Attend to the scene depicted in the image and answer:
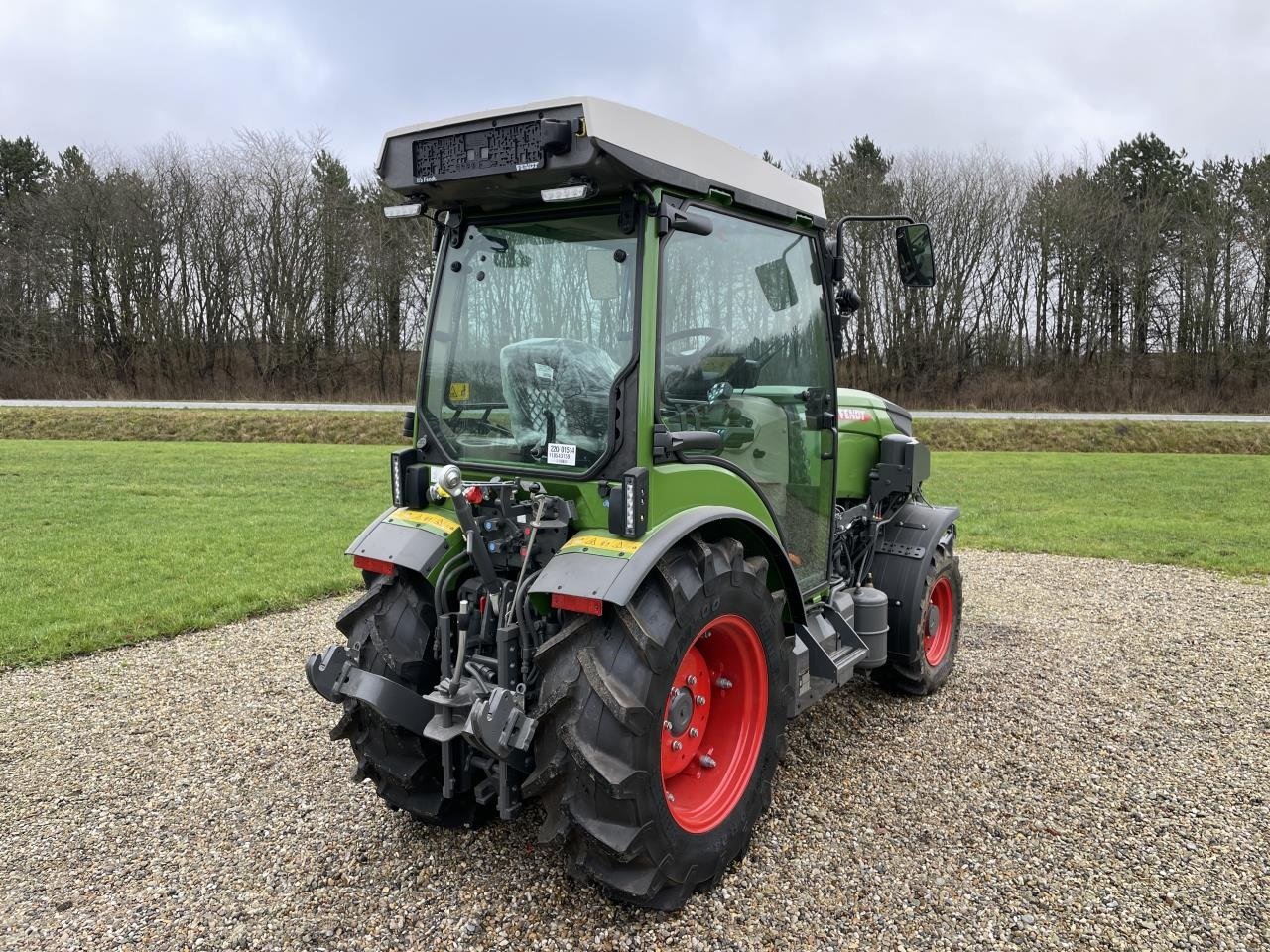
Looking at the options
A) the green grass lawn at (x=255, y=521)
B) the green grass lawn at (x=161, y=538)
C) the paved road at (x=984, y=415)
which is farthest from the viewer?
the paved road at (x=984, y=415)

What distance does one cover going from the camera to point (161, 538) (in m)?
8.72

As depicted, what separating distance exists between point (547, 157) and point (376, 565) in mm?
1547

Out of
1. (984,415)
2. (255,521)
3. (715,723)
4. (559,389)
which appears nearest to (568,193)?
(559,389)

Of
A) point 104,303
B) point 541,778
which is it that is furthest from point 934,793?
point 104,303

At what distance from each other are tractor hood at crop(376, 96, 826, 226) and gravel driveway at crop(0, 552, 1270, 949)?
2.30m

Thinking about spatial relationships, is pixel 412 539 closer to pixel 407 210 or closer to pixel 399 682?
pixel 399 682

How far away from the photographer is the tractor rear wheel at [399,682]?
2961 millimetres

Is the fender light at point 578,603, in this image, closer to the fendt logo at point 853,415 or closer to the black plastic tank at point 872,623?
the black plastic tank at point 872,623

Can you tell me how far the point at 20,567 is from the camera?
7.40 m

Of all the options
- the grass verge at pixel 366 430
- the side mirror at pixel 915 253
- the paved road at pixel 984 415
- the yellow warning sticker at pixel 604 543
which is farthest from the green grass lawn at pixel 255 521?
the side mirror at pixel 915 253

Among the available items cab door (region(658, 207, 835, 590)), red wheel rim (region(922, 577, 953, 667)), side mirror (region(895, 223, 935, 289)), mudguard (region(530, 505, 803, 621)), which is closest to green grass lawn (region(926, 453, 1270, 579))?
red wheel rim (region(922, 577, 953, 667))

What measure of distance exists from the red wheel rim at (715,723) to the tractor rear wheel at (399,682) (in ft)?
2.65

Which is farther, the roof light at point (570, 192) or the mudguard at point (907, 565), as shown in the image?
the mudguard at point (907, 565)

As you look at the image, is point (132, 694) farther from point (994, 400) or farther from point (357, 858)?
point (994, 400)
